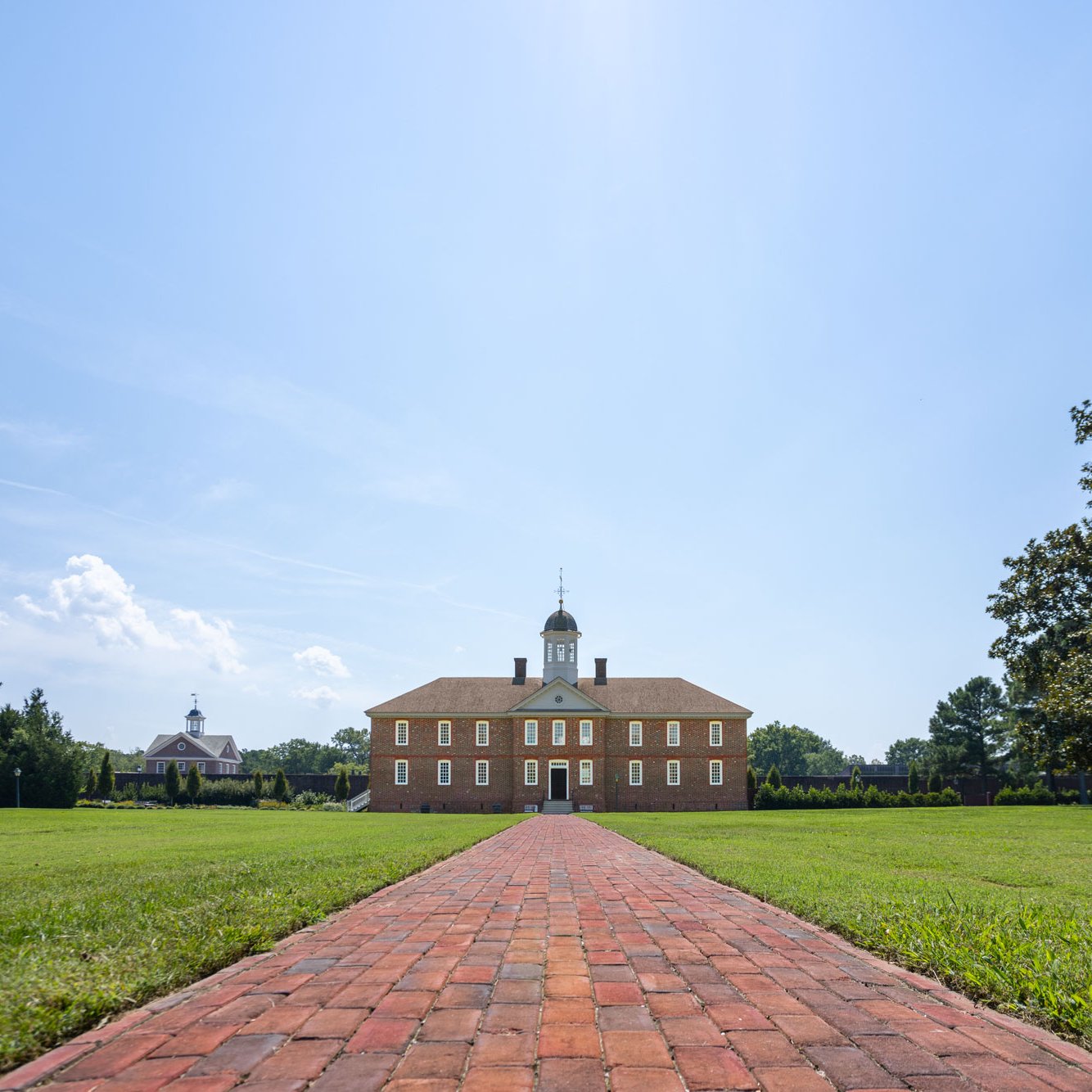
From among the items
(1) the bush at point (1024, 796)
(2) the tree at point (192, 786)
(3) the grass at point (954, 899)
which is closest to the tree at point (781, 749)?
(1) the bush at point (1024, 796)

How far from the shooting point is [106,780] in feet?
163

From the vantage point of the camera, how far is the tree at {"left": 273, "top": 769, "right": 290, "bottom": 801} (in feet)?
163

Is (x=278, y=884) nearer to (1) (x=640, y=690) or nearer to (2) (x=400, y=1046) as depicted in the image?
(2) (x=400, y=1046)

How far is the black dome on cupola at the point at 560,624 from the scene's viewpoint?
46875mm

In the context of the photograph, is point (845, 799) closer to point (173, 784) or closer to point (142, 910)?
point (173, 784)

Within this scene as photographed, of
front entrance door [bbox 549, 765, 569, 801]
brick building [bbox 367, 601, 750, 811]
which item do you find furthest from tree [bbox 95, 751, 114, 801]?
front entrance door [bbox 549, 765, 569, 801]

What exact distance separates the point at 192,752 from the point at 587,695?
2399 inches

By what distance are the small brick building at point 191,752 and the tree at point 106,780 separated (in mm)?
36073

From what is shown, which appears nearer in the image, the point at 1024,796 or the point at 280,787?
the point at 1024,796

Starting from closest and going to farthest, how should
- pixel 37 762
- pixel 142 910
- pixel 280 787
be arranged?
pixel 142 910 → pixel 37 762 → pixel 280 787

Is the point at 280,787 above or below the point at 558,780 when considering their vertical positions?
below

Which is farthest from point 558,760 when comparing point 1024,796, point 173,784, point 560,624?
point 1024,796

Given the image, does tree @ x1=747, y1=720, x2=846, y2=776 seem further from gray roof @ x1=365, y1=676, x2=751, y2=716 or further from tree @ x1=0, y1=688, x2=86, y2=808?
tree @ x1=0, y1=688, x2=86, y2=808

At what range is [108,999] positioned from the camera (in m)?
3.81
